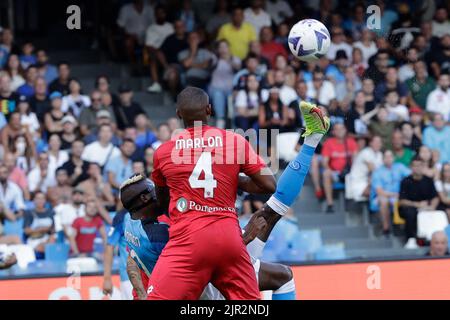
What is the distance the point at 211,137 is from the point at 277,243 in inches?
246

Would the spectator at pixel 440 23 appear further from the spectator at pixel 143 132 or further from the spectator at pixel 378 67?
the spectator at pixel 143 132

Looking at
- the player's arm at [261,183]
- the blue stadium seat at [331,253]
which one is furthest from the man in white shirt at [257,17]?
the player's arm at [261,183]

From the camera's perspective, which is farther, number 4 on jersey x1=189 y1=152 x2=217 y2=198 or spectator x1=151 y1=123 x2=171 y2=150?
spectator x1=151 y1=123 x2=171 y2=150

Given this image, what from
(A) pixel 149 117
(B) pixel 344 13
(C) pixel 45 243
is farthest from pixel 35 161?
(B) pixel 344 13

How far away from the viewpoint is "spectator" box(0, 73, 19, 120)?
51.7 feet

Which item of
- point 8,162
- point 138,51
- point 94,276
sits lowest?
point 94,276

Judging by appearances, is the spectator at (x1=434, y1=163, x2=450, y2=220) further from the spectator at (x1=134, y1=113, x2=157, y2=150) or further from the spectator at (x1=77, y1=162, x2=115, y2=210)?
the spectator at (x1=77, y1=162, x2=115, y2=210)

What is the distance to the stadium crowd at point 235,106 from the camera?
14734 mm

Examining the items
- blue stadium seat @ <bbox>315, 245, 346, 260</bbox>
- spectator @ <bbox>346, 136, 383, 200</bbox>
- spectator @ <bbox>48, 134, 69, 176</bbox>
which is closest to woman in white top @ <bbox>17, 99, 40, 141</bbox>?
spectator @ <bbox>48, 134, 69, 176</bbox>

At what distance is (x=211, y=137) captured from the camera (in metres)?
8.01

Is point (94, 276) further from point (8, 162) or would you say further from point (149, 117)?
point (149, 117)

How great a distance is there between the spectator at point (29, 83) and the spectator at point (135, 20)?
1977 millimetres

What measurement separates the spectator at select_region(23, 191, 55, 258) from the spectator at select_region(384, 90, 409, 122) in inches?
193

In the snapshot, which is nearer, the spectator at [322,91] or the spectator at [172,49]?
the spectator at [322,91]
